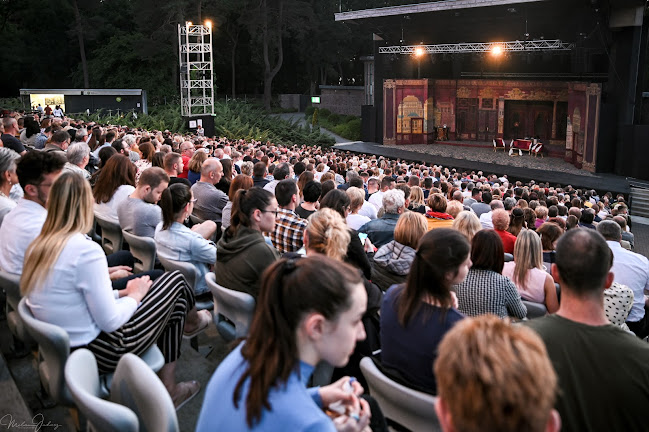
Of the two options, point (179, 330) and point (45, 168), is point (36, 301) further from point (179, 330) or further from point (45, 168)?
point (45, 168)

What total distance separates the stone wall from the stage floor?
333 inches

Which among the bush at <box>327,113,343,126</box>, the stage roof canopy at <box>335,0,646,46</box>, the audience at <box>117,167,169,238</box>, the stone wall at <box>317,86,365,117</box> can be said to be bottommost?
the audience at <box>117,167,169,238</box>

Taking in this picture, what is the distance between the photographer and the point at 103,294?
2.75 meters

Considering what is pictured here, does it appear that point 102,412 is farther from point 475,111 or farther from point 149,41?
point 149,41

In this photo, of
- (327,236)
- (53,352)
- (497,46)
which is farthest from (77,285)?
(497,46)

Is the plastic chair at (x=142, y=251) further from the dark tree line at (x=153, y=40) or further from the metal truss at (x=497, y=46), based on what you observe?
the dark tree line at (x=153, y=40)

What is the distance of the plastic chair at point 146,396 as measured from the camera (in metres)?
1.97

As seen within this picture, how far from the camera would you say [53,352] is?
258cm

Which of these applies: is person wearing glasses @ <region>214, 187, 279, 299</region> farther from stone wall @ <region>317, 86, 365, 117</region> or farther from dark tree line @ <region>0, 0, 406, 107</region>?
stone wall @ <region>317, 86, 365, 117</region>

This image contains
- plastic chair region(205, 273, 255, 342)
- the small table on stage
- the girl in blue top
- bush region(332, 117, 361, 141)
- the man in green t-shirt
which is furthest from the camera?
bush region(332, 117, 361, 141)

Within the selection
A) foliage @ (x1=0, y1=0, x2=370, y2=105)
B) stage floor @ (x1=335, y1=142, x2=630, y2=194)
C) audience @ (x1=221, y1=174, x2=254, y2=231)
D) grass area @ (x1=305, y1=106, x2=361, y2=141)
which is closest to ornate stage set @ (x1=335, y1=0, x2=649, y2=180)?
stage floor @ (x1=335, y1=142, x2=630, y2=194)

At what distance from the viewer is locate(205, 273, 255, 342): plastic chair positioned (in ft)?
10.5

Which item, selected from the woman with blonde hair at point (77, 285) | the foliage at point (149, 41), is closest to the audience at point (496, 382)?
the woman with blonde hair at point (77, 285)
